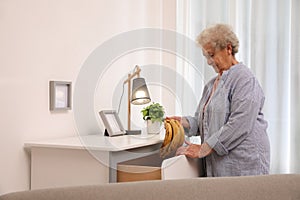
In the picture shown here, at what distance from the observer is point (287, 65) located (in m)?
3.35

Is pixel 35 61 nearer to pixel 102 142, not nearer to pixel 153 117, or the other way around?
pixel 102 142

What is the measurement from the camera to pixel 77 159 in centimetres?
237

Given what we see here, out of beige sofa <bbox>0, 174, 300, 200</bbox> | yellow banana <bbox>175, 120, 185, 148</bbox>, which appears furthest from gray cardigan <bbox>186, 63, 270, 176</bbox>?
beige sofa <bbox>0, 174, 300, 200</bbox>

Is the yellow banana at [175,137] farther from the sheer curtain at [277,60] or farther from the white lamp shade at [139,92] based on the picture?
the sheer curtain at [277,60]

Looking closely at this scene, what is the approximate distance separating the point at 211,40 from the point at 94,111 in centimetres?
84

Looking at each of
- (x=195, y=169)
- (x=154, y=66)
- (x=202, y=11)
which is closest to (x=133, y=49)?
(x=154, y=66)

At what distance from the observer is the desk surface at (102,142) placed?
7.56 feet

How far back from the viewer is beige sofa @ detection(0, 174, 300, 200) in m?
1.37

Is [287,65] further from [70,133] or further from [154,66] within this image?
[70,133]

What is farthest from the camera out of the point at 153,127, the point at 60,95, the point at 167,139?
the point at 153,127

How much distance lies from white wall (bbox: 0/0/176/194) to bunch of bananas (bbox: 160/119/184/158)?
56cm

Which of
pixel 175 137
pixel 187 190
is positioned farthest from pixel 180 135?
pixel 187 190

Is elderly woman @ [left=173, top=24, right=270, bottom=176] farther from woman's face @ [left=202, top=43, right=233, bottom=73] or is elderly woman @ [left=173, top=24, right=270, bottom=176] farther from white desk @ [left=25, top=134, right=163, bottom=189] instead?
white desk @ [left=25, top=134, right=163, bottom=189]

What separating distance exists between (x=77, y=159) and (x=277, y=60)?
5.44 ft
